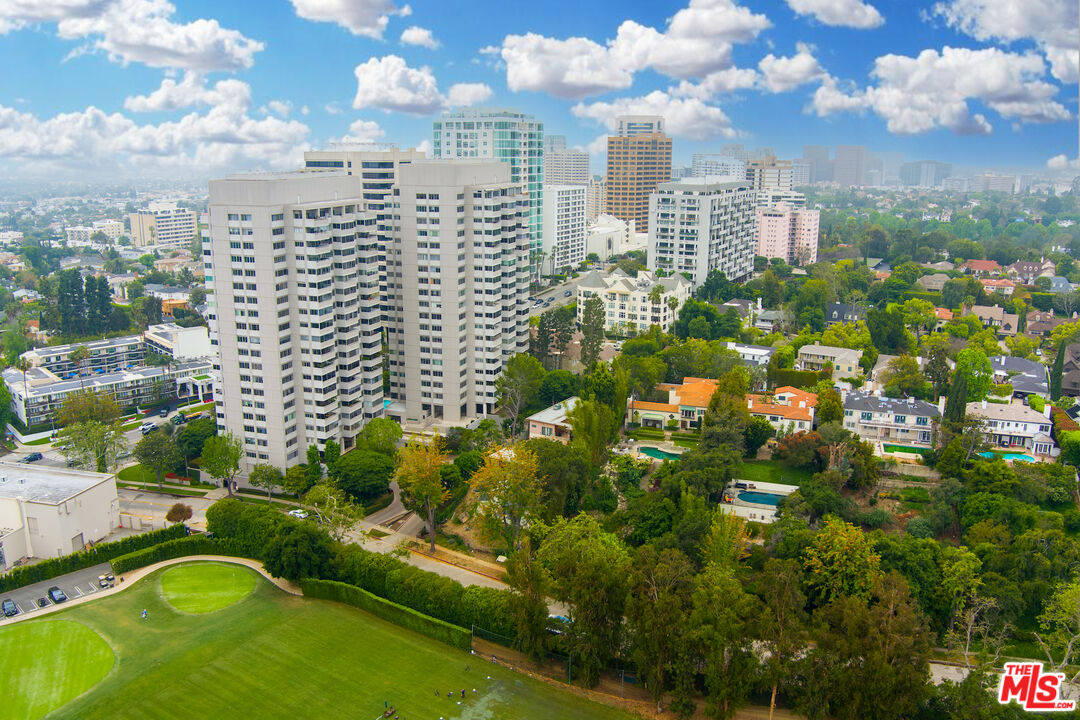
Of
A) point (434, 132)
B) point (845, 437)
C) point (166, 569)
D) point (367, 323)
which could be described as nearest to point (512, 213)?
point (367, 323)

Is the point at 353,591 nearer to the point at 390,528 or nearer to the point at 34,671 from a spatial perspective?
the point at 390,528

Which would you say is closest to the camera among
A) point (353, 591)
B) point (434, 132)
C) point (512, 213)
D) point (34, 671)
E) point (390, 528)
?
point (34, 671)

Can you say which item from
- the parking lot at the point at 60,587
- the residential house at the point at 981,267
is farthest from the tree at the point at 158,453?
Answer: the residential house at the point at 981,267

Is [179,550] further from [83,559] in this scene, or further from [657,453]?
[657,453]

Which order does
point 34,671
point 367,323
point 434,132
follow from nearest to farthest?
point 34,671, point 367,323, point 434,132

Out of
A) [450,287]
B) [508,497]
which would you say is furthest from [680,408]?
[508,497]

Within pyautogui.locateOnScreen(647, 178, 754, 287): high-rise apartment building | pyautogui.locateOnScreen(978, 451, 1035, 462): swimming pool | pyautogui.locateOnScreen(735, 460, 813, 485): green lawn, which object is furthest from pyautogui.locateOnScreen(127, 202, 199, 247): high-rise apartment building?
pyautogui.locateOnScreen(978, 451, 1035, 462): swimming pool

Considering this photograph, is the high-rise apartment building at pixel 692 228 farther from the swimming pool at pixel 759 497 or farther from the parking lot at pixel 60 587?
the parking lot at pixel 60 587
